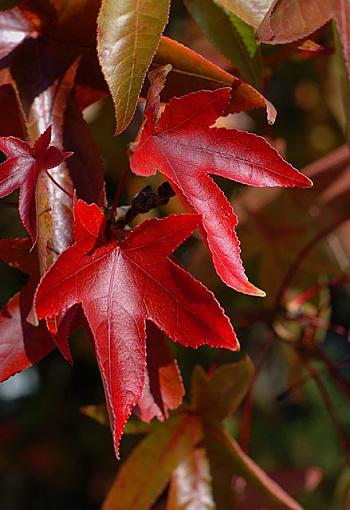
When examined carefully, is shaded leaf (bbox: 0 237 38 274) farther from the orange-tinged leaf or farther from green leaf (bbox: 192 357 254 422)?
green leaf (bbox: 192 357 254 422)

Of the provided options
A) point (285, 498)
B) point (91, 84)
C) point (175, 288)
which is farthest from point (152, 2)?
point (285, 498)

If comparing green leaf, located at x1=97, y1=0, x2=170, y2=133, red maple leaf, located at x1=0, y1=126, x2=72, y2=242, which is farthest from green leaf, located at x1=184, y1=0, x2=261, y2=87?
red maple leaf, located at x1=0, y1=126, x2=72, y2=242

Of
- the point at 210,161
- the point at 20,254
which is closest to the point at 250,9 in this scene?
the point at 210,161

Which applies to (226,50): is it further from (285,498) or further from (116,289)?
(285,498)

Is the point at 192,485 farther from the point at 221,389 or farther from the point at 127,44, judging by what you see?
the point at 127,44

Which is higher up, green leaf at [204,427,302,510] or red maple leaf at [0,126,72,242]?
red maple leaf at [0,126,72,242]

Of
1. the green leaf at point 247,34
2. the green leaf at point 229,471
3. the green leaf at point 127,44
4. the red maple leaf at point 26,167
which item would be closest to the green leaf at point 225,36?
the green leaf at point 247,34
